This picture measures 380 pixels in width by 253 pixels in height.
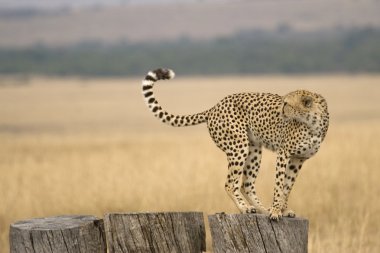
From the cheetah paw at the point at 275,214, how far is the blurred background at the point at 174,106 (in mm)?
2366

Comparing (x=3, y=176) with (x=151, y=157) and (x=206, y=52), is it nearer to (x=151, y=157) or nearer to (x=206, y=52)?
(x=151, y=157)

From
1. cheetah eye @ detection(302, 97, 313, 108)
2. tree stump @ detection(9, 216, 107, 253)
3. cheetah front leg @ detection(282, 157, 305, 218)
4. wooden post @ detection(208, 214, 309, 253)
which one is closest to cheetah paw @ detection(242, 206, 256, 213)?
cheetah front leg @ detection(282, 157, 305, 218)

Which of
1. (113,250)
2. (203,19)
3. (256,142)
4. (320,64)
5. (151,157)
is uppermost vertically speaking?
(203,19)

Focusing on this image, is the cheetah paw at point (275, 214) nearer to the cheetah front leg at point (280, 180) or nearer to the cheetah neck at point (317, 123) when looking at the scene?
the cheetah front leg at point (280, 180)

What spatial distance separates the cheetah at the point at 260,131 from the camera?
5.48m

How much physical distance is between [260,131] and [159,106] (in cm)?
69

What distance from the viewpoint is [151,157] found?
15.0 meters

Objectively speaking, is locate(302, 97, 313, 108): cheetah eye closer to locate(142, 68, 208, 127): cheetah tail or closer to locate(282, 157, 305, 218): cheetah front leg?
locate(282, 157, 305, 218): cheetah front leg

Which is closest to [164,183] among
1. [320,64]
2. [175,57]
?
[320,64]

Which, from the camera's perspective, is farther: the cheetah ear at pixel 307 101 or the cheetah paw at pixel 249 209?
the cheetah paw at pixel 249 209

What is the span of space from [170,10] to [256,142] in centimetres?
13049

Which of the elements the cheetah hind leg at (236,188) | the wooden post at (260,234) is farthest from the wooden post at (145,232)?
the cheetah hind leg at (236,188)

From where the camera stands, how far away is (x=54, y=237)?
5.32m

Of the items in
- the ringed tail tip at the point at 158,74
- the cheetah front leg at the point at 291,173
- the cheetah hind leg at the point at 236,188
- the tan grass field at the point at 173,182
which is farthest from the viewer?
the tan grass field at the point at 173,182
